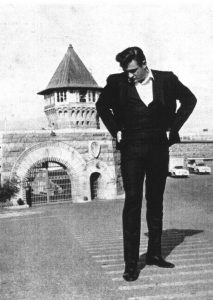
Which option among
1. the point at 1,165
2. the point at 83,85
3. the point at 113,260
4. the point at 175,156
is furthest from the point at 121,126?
the point at 175,156

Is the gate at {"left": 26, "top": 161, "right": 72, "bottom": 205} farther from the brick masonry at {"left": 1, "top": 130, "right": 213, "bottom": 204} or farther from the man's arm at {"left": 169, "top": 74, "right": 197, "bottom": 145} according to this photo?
the man's arm at {"left": 169, "top": 74, "right": 197, "bottom": 145}

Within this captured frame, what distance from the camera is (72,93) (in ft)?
148

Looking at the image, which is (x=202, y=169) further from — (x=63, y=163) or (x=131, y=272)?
(x=131, y=272)

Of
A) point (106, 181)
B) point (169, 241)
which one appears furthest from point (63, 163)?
point (169, 241)

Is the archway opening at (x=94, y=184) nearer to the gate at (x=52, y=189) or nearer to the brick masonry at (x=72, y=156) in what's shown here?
the brick masonry at (x=72, y=156)

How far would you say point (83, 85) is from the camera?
43812 mm

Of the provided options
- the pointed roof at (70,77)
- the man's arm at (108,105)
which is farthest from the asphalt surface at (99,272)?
the pointed roof at (70,77)

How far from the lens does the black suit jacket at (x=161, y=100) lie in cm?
397

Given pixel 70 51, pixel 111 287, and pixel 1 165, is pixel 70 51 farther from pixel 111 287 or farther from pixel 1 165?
pixel 111 287

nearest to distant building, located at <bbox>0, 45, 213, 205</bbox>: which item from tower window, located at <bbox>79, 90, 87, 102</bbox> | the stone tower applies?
the stone tower

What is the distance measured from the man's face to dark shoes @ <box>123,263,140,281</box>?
62.3 inches

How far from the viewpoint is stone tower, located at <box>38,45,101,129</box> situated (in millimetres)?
44312

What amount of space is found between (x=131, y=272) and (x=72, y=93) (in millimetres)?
42332

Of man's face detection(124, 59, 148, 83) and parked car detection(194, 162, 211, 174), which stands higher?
man's face detection(124, 59, 148, 83)
